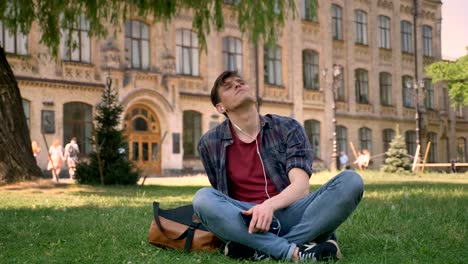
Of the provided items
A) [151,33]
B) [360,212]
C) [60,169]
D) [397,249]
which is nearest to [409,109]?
[151,33]

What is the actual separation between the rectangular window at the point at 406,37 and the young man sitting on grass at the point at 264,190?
38.9m

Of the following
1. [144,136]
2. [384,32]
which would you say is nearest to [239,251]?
[144,136]

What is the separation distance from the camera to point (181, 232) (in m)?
4.87

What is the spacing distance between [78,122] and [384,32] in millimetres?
21923

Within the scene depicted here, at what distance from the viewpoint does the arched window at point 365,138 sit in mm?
38391

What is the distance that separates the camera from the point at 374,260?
13.9 ft

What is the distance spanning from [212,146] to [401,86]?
38412 mm

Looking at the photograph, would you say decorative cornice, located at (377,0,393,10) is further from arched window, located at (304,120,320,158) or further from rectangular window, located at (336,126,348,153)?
arched window, located at (304,120,320,158)

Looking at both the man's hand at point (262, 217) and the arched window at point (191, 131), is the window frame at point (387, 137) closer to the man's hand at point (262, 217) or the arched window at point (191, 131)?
the arched window at point (191, 131)

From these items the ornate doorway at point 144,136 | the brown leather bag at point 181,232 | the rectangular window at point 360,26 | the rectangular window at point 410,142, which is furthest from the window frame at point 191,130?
the brown leather bag at point 181,232

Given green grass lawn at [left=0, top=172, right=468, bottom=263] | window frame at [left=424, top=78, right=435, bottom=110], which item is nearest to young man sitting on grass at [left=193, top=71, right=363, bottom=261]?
green grass lawn at [left=0, top=172, right=468, bottom=263]

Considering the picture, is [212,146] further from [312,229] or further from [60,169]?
[60,169]

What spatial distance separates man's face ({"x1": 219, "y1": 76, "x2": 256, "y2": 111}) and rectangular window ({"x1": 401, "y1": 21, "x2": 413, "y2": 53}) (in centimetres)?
3897

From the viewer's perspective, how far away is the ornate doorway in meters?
28.3
